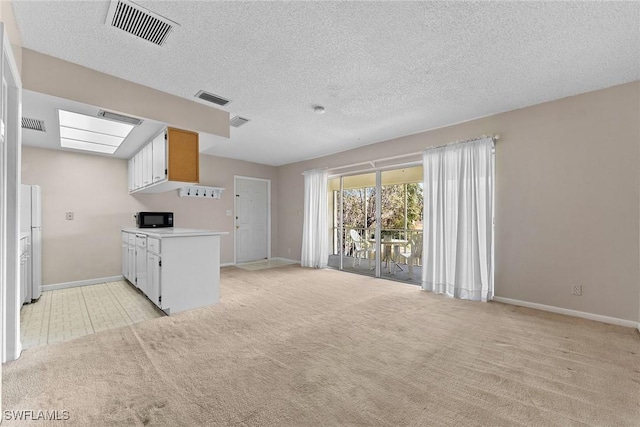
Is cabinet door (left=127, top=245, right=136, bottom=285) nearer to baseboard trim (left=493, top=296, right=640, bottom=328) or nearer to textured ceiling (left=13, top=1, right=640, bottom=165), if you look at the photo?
textured ceiling (left=13, top=1, right=640, bottom=165)

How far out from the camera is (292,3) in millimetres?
1910

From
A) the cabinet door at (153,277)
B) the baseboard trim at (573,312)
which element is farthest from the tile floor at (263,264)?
the baseboard trim at (573,312)

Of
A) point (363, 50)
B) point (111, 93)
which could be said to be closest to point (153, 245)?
point (111, 93)

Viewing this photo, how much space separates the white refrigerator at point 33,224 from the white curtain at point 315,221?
4.54 meters

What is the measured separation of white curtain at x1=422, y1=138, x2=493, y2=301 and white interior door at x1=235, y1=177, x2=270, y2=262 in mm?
4440

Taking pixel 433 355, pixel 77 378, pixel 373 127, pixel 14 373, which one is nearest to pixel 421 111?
pixel 373 127

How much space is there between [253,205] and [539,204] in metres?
5.95

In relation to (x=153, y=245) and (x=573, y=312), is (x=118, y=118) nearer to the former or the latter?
(x=153, y=245)

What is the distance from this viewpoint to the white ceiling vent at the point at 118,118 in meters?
3.04

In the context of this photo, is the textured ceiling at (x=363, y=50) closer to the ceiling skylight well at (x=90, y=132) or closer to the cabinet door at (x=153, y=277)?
the ceiling skylight well at (x=90, y=132)

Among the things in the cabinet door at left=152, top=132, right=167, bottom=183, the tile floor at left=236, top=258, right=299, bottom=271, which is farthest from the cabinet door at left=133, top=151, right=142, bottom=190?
the tile floor at left=236, top=258, right=299, bottom=271

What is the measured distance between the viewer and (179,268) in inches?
132

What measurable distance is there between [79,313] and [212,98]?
124 inches

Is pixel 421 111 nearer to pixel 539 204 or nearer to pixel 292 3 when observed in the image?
pixel 539 204
